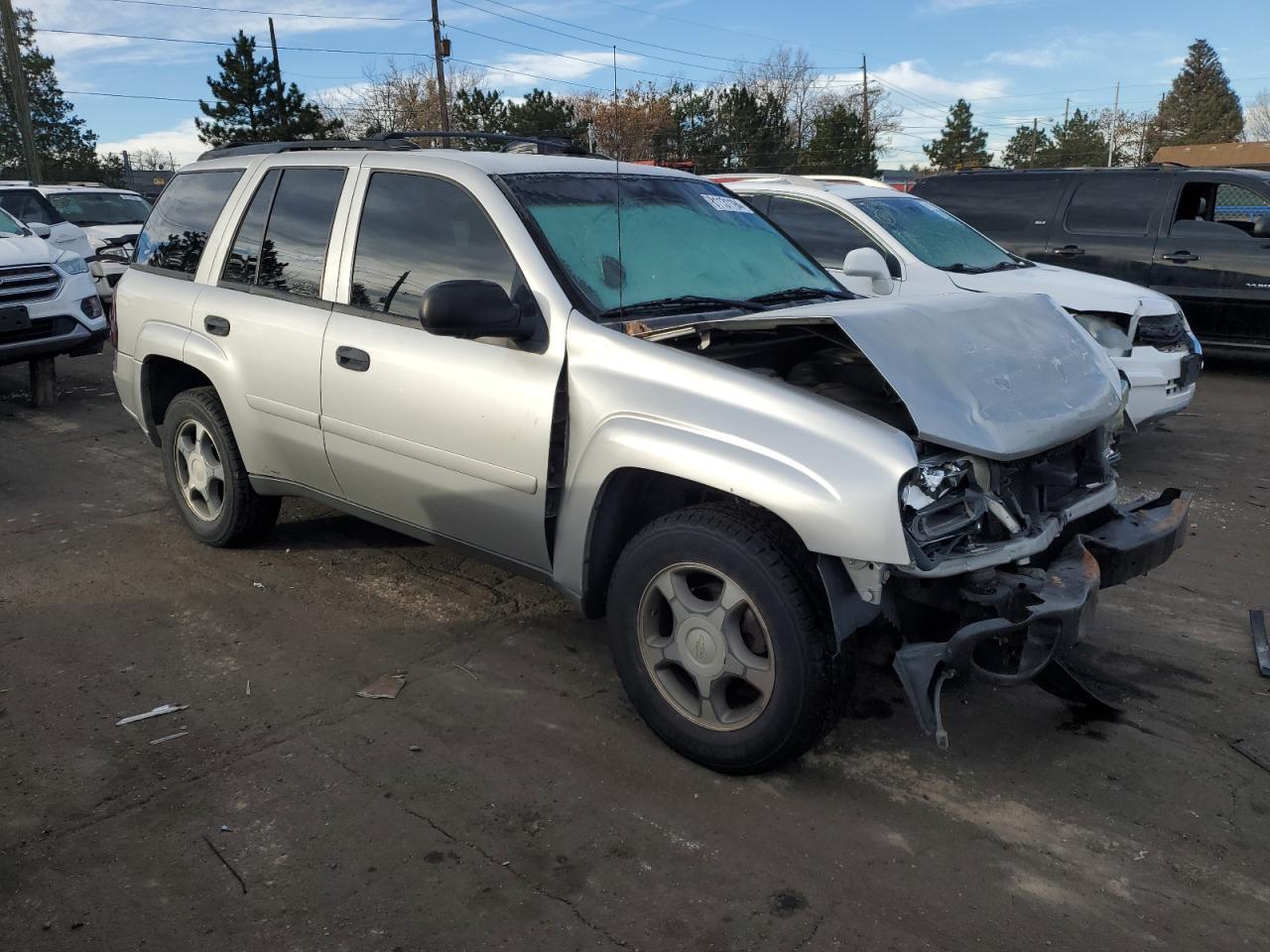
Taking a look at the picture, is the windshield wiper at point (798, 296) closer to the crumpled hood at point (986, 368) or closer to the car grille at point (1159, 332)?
the crumpled hood at point (986, 368)

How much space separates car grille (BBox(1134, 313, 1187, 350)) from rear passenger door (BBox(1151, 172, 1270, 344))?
2.85 m

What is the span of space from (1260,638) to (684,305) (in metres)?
2.78

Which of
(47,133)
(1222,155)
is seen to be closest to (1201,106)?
(1222,155)

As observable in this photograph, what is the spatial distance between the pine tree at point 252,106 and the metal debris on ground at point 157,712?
151 feet

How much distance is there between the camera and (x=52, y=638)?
437 centimetres

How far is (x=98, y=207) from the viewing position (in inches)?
639

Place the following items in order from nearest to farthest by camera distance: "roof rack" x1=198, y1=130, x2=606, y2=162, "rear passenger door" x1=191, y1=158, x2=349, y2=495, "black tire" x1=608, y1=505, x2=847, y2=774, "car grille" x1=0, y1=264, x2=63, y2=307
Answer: "black tire" x1=608, y1=505, x2=847, y2=774, "rear passenger door" x1=191, y1=158, x2=349, y2=495, "roof rack" x1=198, y1=130, x2=606, y2=162, "car grille" x1=0, y1=264, x2=63, y2=307

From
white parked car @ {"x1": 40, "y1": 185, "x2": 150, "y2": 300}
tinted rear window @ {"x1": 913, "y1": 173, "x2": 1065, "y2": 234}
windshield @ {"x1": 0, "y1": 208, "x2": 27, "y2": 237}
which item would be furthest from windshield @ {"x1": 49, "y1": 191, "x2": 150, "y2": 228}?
tinted rear window @ {"x1": 913, "y1": 173, "x2": 1065, "y2": 234}

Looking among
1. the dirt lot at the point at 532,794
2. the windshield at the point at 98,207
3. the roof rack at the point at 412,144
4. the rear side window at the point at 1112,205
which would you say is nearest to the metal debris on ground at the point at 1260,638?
the dirt lot at the point at 532,794

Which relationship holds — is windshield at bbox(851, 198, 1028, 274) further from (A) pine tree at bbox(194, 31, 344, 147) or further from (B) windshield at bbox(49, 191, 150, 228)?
(A) pine tree at bbox(194, 31, 344, 147)

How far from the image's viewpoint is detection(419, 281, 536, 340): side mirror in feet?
11.0

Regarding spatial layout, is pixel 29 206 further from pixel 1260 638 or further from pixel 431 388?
pixel 1260 638

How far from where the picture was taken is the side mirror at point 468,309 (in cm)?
334

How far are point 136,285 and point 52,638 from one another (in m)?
1.98
